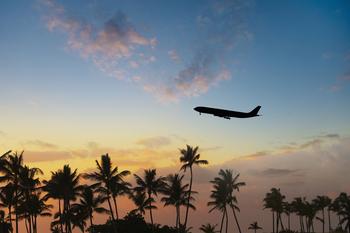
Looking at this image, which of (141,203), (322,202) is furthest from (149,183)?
(322,202)

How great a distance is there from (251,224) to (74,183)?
9847cm

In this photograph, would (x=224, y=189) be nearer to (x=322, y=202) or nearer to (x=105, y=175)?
(x=105, y=175)

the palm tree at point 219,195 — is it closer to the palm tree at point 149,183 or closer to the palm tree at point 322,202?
the palm tree at point 149,183

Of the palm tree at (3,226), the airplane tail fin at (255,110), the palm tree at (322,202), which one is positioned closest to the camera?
the palm tree at (3,226)

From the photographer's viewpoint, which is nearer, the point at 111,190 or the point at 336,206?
the point at 111,190

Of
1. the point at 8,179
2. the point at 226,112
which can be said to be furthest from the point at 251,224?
the point at 8,179

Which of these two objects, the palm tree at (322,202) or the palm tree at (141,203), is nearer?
the palm tree at (141,203)

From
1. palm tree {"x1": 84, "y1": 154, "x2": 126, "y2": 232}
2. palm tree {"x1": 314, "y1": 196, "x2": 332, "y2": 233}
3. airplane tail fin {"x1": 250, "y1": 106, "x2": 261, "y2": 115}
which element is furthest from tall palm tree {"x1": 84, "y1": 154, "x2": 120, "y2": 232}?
palm tree {"x1": 314, "y1": 196, "x2": 332, "y2": 233}

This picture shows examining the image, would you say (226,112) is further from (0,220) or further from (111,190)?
(0,220)

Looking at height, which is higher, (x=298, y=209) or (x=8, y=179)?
(x=8, y=179)

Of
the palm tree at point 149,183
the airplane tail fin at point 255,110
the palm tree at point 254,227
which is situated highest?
the airplane tail fin at point 255,110

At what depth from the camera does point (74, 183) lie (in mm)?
56594

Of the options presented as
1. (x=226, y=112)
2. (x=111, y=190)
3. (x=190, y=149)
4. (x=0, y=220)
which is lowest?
(x=0, y=220)

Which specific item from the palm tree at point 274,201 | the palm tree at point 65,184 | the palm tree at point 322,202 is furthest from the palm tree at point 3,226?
the palm tree at point 322,202
